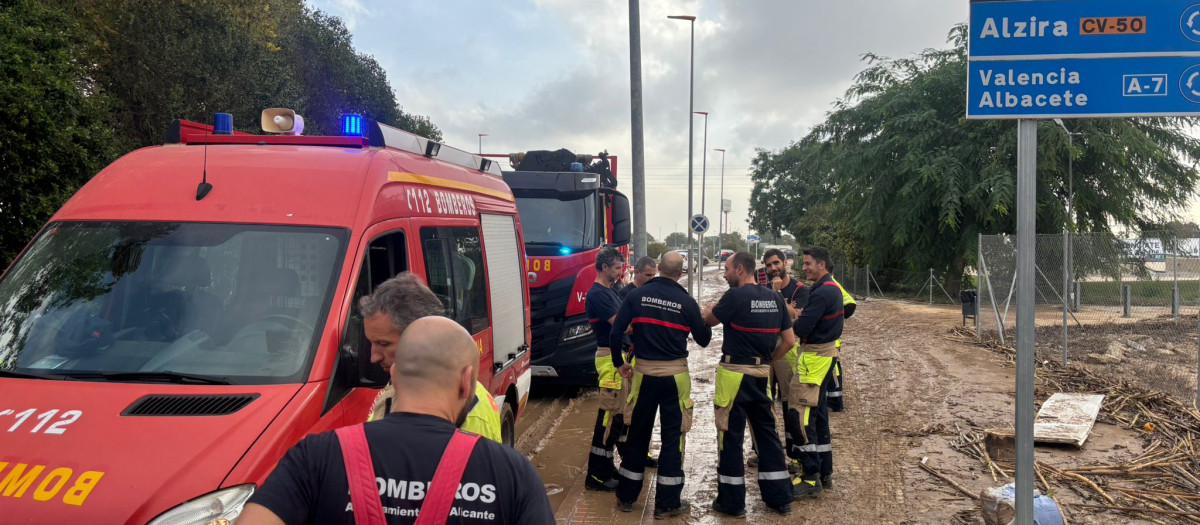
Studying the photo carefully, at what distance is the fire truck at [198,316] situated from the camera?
2.86m

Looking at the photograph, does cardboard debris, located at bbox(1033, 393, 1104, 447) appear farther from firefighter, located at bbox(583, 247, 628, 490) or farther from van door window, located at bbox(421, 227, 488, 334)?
van door window, located at bbox(421, 227, 488, 334)

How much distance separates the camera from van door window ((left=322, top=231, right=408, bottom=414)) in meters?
3.58

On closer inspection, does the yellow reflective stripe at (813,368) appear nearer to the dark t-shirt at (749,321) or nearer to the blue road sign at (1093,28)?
the dark t-shirt at (749,321)

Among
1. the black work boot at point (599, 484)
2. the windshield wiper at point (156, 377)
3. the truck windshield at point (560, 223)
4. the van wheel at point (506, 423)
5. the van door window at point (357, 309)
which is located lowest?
the black work boot at point (599, 484)

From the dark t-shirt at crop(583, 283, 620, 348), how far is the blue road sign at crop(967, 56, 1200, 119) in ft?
11.6

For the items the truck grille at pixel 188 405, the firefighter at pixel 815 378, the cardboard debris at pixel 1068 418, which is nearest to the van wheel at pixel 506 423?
the firefighter at pixel 815 378

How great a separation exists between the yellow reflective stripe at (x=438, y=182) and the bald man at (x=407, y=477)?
2628 millimetres

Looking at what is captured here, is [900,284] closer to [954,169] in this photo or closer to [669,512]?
[954,169]

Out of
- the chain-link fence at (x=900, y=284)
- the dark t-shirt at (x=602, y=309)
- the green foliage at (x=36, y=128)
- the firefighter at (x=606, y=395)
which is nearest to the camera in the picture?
the firefighter at (x=606, y=395)

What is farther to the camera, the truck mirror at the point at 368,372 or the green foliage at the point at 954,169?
the green foliage at the point at 954,169

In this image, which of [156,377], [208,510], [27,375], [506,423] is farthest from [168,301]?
[506,423]

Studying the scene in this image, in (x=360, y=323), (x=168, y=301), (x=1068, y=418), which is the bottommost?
(x=1068, y=418)

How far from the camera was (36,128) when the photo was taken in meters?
11.5

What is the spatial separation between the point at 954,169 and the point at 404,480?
84.8 feet
